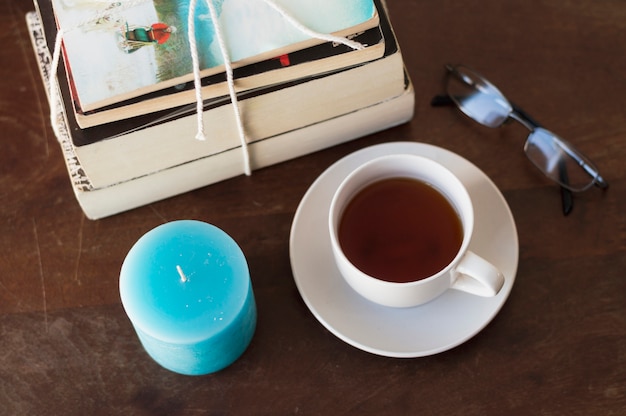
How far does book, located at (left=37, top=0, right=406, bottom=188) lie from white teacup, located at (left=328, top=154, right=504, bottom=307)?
86 millimetres

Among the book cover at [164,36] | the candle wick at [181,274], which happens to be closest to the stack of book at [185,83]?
the book cover at [164,36]

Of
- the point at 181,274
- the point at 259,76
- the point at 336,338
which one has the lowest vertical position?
the point at 336,338

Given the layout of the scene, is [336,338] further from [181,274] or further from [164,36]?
[164,36]

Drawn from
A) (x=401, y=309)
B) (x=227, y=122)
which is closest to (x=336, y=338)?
(x=401, y=309)

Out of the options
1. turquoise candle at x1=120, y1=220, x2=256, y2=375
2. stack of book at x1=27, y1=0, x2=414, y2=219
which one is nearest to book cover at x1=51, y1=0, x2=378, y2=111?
stack of book at x1=27, y1=0, x2=414, y2=219

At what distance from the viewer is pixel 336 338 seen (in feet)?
2.44

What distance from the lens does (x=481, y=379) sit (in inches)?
28.4

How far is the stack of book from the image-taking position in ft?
2.29

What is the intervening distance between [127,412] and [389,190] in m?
0.31

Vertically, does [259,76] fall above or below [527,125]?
above

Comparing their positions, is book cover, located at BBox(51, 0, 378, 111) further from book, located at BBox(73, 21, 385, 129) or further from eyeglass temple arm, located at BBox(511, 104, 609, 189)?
eyeglass temple arm, located at BBox(511, 104, 609, 189)

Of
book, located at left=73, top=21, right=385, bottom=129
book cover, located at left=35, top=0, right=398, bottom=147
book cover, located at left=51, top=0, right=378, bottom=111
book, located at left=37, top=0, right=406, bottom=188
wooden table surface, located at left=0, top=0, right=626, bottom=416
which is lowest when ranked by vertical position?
wooden table surface, located at left=0, top=0, right=626, bottom=416

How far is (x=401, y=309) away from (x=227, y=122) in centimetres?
24

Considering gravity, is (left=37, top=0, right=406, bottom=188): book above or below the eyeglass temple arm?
above
